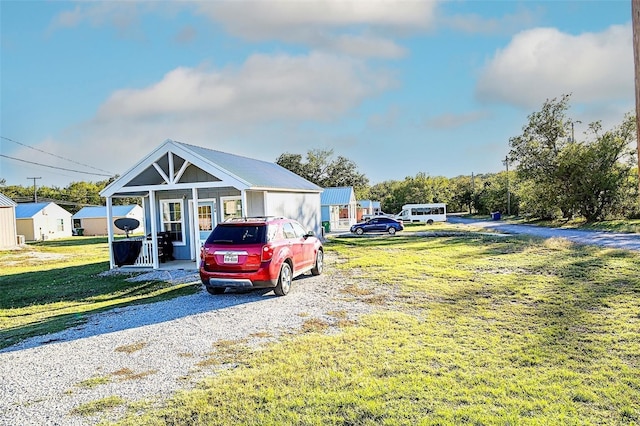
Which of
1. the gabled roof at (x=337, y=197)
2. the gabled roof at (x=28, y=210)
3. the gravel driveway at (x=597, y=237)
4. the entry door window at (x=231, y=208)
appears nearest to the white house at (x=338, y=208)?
the gabled roof at (x=337, y=197)

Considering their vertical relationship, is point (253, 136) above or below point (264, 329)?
above

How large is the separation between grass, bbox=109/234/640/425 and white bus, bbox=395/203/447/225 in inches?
1523

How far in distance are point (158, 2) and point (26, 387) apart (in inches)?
481

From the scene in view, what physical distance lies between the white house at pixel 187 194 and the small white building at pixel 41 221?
Answer: 3509 cm

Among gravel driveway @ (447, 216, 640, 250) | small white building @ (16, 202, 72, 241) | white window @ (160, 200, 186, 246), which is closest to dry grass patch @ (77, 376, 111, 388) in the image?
white window @ (160, 200, 186, 246)

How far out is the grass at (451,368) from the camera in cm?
365

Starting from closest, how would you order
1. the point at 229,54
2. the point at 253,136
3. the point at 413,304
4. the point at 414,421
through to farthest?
1. the point at 414,421
2. the point at 413,304
3. the point at 229,54
4. the point at 253,136

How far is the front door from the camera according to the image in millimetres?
16234

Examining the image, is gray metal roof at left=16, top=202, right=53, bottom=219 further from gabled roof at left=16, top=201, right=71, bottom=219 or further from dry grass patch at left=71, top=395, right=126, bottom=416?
dry grass patch at left=71, top=395, right=126, bottom=416

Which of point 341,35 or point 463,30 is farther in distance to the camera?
point 341,35

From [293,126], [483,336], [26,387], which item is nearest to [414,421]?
[483,336]

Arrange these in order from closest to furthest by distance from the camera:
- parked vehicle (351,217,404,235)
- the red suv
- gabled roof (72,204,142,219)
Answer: the red suv → parked vehicle (351,217,404,235) → gabled roof (72,204,142,219)

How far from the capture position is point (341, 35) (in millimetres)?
14281

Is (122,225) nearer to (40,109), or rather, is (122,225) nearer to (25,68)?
(25,68)
